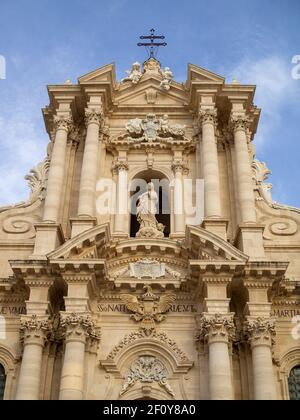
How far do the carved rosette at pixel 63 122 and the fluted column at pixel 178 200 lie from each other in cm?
404

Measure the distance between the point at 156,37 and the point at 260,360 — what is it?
16.2 meters

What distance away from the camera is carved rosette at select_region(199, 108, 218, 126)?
21.8 meters

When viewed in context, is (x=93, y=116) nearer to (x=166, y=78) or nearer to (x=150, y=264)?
(x=166, y=78)

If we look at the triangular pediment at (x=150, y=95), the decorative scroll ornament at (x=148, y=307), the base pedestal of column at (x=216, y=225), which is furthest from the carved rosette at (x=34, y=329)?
the triangular pediment at (x=150, y=95)

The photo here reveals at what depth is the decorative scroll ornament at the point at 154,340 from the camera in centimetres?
1719

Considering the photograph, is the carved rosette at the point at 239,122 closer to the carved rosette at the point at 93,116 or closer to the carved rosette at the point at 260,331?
the carved rosette at the point at 93,116

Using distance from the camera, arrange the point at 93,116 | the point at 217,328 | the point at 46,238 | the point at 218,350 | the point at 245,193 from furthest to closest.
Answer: the point at 93,116 < the point at 245,193 < the point at 46,238 < the point at 217,328 < the point at 218,350

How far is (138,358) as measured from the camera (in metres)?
17.4

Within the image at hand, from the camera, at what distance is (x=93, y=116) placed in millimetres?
21891

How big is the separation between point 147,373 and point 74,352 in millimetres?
2237

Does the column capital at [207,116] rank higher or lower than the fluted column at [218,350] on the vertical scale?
higher

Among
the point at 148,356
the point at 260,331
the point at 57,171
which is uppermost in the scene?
the point at 57,171

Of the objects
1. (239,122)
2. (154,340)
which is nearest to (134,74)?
(239,122)
